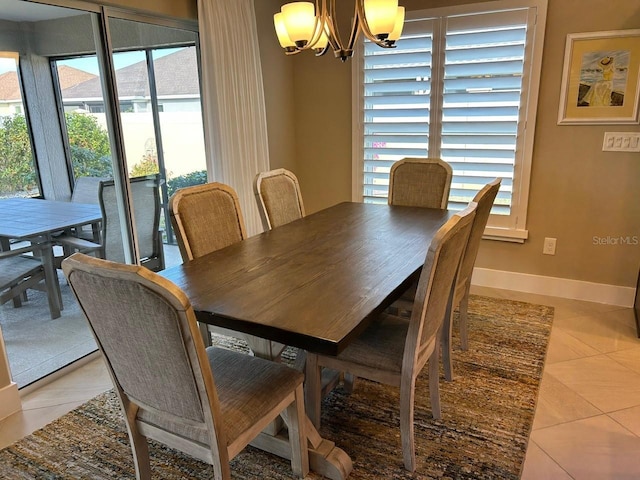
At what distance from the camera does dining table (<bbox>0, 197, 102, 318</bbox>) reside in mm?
2359

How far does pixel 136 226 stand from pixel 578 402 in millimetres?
2716

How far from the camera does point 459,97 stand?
11.3 ft

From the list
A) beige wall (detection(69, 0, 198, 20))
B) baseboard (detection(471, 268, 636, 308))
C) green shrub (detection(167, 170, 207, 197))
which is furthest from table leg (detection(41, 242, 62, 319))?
baseboard (detection(471, 268, 636, 308))

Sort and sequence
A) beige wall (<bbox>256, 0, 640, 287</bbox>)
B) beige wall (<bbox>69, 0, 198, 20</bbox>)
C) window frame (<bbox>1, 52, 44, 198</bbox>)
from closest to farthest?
window frame (<bbox>1, 52, 44, 198</bbox>) < beige wall (<bbox>69, 0, 198, 20</bbox>) < beige wall (<bbox>256, 0, 640, 287</bbox>)

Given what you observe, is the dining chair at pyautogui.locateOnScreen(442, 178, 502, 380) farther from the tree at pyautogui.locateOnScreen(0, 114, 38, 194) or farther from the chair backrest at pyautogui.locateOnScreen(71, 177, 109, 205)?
the tree at pyautogui.locateOnScreen(0, 114, 38, 194)

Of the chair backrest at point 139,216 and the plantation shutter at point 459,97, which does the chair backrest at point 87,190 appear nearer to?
the chair backrest at point 139,216

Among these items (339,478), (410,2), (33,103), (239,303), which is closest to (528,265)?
(410,2)

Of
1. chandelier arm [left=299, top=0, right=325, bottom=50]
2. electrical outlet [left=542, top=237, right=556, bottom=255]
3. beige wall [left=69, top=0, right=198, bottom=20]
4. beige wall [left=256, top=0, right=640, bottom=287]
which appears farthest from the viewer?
electrical outlet [left=542, top=237, right=556, bottom=255]

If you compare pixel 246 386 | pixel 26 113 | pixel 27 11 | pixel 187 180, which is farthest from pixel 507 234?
pixel 27 11

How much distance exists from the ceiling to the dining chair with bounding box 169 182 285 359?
117 cm

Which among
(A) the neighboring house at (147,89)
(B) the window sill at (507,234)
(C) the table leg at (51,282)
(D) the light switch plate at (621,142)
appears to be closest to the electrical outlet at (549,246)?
(B) the window sill at (507,234)

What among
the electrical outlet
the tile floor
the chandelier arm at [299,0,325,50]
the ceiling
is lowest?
the tile floor

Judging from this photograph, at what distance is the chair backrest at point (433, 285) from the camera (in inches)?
60.4

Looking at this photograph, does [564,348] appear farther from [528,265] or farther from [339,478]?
[339,478]
